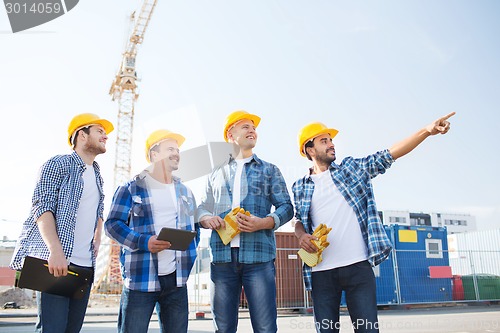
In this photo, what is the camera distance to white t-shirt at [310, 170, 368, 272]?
3.29m

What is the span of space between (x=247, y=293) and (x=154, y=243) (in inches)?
32.0

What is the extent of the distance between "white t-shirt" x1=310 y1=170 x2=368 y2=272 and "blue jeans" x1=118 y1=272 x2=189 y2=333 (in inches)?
42.8

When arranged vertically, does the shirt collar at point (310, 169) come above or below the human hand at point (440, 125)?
below

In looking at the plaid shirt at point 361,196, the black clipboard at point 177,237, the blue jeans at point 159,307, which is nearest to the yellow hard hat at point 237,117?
the plaid shirt at point 361,196

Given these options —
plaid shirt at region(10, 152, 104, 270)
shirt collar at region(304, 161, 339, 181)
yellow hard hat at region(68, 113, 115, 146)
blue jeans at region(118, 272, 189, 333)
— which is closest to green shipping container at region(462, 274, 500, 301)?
shirt collar at region(304, 161, 339, 181)

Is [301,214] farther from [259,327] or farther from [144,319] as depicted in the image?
[144,319]

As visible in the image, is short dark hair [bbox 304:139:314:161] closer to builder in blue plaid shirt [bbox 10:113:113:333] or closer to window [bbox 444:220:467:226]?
builder in blue plaid shirt [bbox 10:113:113:333]

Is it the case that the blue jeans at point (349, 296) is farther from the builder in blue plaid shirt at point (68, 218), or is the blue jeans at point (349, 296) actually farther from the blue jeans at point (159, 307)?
the builder in blue plaid shirt at point (68, 218)

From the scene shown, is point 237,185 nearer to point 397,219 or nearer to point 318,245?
point 318,245

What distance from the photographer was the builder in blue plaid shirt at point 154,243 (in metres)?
2.99

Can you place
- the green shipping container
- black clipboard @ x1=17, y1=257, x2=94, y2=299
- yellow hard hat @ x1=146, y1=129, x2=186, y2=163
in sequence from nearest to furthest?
1. black clipboard @ x1=17, y1=257, x2=94, y2=299
2. yellow hard hat @ x1=146, y1=129, x2=186, y2=163
3. the green shipping container

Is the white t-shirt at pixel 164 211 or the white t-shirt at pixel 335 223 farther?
the white t-shirt at pixel 335 223

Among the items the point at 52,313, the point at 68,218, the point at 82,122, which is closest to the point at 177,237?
the point at 68,218

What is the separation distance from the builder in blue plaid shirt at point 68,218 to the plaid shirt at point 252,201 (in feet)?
2.84
